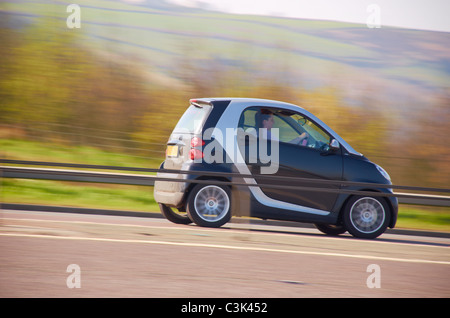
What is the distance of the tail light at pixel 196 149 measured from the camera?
7574 mm

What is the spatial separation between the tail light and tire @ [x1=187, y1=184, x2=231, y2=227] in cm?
37

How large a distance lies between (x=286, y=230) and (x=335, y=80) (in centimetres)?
954

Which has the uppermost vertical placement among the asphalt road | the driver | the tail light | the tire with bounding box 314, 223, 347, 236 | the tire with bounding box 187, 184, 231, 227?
the driver

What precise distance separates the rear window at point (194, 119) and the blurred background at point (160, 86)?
6134 millimetres

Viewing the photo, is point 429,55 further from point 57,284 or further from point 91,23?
Result: point 57,284

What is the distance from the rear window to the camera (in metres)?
7.79

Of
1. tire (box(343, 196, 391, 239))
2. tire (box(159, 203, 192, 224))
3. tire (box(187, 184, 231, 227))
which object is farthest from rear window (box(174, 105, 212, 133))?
tire (box(343, 196, 391, 239))

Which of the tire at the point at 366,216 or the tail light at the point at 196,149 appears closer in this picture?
the tail light at the point at 196,149

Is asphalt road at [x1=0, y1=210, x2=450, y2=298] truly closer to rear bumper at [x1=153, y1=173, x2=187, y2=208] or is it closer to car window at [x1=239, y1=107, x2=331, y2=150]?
rear bumper at [x1=153, y1=173, x2=187, y2=208]

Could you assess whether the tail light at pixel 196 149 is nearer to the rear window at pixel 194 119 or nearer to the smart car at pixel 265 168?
the smart car at pixel 265 168

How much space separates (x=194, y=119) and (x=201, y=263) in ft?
9.76

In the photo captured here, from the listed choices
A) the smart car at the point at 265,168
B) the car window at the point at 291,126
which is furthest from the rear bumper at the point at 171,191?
the car window at the point at 291,126

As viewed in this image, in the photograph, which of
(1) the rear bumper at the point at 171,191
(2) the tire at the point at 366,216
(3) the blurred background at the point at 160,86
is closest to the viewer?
(1) the rear bumper at the point at 171,191

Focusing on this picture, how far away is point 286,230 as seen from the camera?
28.6ft
